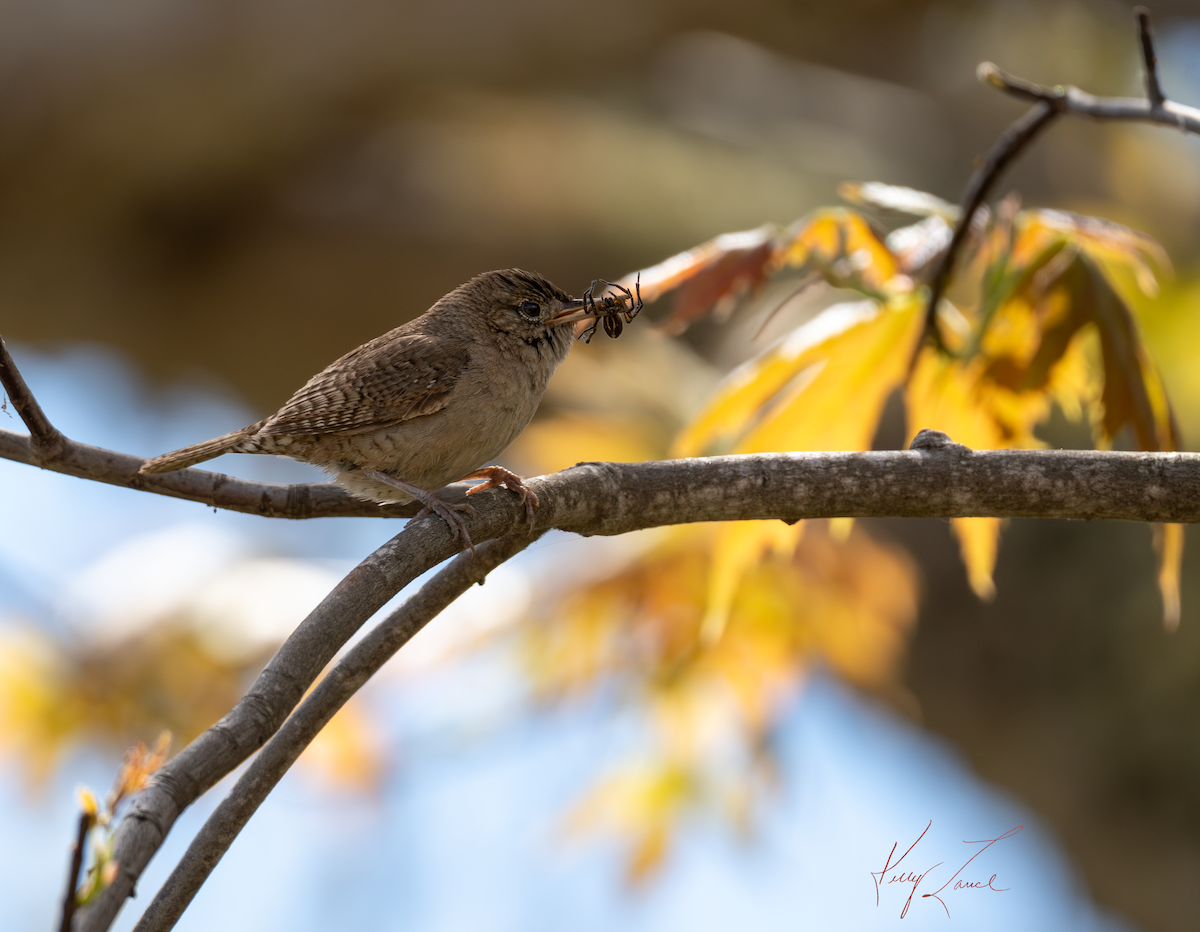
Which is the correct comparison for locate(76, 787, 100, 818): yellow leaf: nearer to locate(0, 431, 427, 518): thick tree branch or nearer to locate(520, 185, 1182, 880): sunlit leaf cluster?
locate(0, 431, 427, 518): thick tree branch

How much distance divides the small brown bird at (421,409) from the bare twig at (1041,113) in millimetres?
855

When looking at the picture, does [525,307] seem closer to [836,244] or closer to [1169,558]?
[836,244]

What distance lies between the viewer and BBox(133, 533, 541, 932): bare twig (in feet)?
4.32

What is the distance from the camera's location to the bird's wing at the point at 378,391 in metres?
2.33

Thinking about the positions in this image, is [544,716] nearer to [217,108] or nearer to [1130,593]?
[1130,593]

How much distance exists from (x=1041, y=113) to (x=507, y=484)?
150 centimetres

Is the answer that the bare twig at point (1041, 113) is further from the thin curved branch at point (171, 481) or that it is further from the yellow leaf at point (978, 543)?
the thin curved branch at point (171, 481)

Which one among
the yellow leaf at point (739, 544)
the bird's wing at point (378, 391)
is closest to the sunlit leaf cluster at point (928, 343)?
the yellow leaf at point (739, 544)

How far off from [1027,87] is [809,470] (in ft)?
3.66

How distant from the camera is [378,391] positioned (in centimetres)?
239

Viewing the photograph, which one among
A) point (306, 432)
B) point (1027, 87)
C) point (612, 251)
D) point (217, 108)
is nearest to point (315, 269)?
point (217, 108)

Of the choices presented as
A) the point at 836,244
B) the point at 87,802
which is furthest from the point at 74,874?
the point at 836,244

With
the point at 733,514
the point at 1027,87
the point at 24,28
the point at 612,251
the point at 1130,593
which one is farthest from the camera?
the point at 24,28

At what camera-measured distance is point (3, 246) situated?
26.1ft
